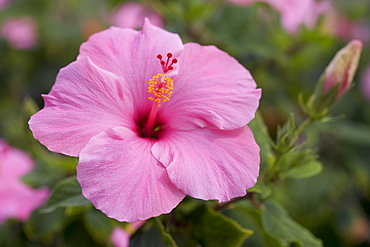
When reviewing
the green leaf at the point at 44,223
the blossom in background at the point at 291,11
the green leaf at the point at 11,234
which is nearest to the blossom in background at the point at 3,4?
the blossom in background at the point at 291,11

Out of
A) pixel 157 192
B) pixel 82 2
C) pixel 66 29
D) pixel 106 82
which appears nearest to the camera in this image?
pixel 157 192

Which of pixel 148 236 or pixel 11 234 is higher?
pixel 148 236

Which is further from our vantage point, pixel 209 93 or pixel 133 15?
pixel 133 15

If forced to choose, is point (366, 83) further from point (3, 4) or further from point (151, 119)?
point (3, 4)

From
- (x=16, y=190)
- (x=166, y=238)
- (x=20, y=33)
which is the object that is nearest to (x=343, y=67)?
(x=166, y=238)

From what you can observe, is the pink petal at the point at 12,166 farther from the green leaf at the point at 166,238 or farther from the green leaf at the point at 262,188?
the green leaf at the point at 262,188

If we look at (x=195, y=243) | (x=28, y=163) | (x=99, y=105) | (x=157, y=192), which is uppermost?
(x=99, y=105)

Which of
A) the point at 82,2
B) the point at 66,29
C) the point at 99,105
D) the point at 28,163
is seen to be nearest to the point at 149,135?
the point at 99,105

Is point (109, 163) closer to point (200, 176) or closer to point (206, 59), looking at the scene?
point (200, 176)
